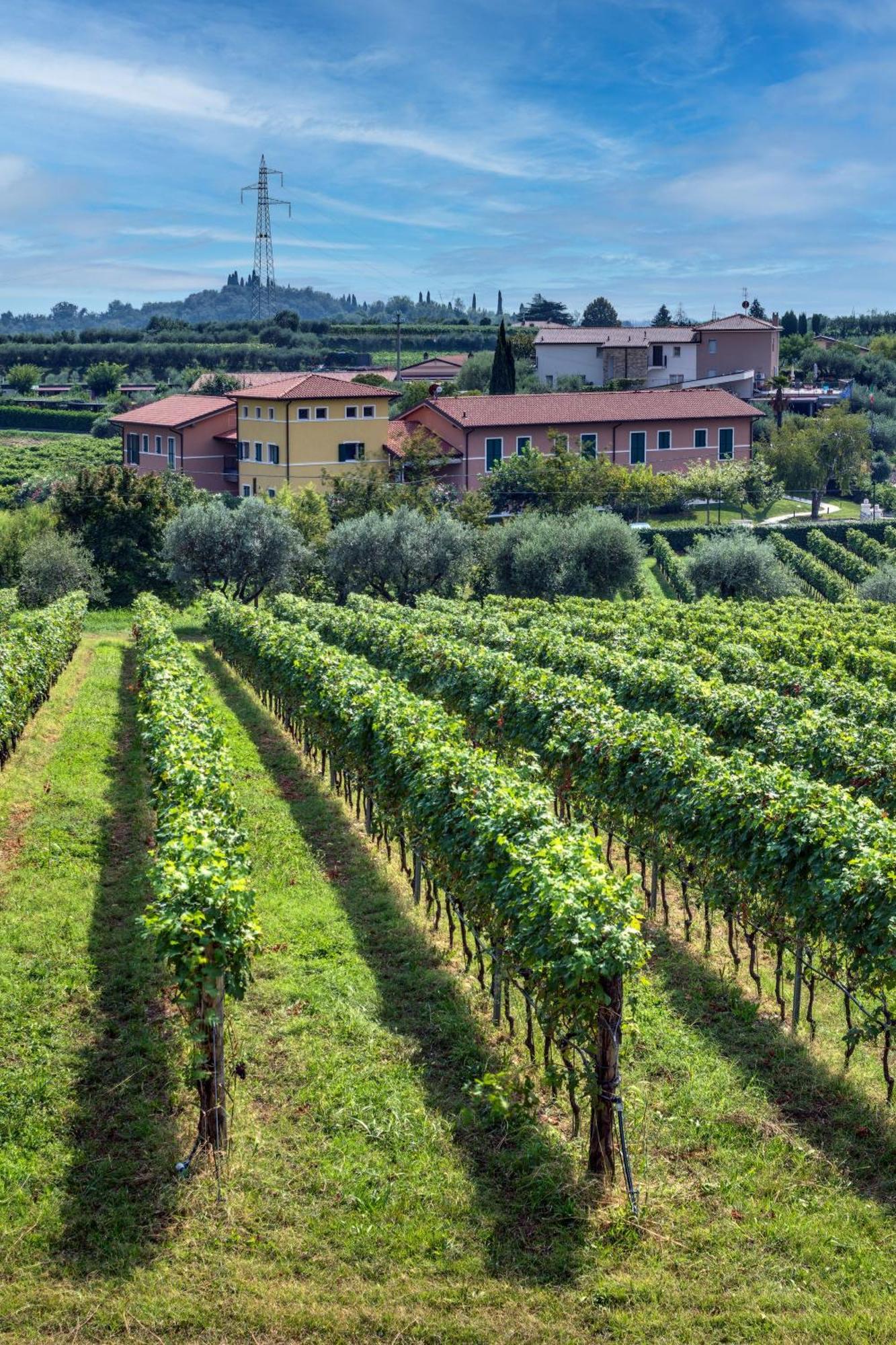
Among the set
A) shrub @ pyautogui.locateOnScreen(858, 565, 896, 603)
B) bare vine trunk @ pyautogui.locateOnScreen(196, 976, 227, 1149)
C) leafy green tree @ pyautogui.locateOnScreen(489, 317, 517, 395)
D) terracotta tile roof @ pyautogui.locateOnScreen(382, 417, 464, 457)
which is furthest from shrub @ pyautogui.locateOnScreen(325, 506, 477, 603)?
bare vine trunk @ pyautogui.locateOnScreen(196, 976, 227, 1149)

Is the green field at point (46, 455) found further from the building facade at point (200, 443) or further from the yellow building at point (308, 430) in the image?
the yellow building at point (308, 430)

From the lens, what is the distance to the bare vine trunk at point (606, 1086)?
34.1 ft

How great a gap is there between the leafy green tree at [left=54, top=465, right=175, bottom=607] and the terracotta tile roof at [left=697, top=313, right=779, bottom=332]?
2134 inches

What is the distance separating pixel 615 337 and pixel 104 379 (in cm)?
5339

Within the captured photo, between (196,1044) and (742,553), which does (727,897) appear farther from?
(742,553)

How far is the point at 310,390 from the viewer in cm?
6531

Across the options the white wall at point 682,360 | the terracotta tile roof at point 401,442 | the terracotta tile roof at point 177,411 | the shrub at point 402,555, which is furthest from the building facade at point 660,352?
the shrub at point 402,555

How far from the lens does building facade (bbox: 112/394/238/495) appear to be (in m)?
71.9

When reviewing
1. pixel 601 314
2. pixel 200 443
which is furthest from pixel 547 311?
pixel 200 443

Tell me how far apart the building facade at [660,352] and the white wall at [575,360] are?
51 millimetres

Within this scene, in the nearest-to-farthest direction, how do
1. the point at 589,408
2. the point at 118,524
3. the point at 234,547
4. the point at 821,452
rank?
the point at 234,547, the point at 118,524, the point at 589,408, the point at 821,452

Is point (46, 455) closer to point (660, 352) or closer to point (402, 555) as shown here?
point (660, 352)

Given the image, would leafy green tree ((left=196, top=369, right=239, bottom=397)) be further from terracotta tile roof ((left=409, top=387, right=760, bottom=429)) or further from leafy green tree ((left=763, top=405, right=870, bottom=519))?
leafy green tree ((left=763, top=405, right=870, bottom=519))

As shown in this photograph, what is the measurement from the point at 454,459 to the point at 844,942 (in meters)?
57.7
